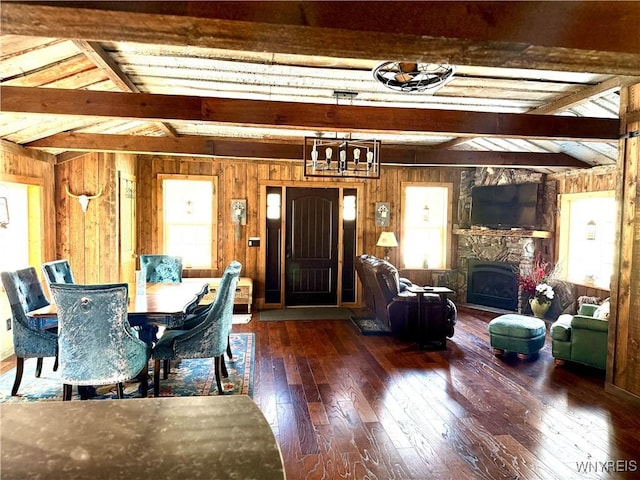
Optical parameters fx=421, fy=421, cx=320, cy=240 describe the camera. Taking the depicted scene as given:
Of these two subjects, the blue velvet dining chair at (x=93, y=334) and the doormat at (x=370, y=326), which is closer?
the blue velvet dining chair at (x=93, y=334)

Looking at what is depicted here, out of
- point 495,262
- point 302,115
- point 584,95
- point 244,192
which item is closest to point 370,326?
point 495,262

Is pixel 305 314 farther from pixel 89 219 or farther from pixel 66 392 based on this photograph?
pixel 66 392

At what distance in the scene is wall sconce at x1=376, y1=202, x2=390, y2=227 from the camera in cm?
768

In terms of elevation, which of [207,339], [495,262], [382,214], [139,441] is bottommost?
[207,339]

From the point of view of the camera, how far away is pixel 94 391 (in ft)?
11.9

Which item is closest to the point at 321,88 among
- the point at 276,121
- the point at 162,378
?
the point at 276,121

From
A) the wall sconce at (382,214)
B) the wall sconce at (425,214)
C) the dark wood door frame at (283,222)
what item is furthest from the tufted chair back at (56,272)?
the wall sconce at (425,214)

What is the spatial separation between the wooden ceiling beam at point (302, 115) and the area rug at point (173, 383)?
2.36 m

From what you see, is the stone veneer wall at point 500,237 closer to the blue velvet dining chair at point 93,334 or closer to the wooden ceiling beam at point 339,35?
the wooden ceiling beam at point 339,35

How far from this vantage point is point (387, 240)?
7.23m

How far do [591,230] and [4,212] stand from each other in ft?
24.6

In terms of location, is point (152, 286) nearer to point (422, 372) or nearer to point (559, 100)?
point (422, 372)

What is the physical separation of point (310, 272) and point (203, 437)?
6573 millimetres

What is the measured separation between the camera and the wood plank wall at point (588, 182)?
18.5ft
